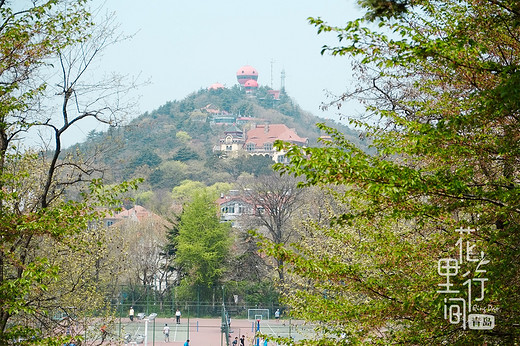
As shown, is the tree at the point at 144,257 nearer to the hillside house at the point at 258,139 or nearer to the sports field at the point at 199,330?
the sports field at the point at 199,330

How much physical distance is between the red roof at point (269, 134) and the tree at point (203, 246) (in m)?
112

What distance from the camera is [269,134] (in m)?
164

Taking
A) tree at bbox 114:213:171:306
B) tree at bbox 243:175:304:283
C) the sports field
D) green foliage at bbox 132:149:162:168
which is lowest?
the sports field

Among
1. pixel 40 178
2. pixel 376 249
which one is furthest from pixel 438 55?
pixel 40 178

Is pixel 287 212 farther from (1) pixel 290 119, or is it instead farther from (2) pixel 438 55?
(1) pixel 290 119

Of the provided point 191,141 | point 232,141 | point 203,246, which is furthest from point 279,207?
point 232,141

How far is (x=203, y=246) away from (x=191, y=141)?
112 metres

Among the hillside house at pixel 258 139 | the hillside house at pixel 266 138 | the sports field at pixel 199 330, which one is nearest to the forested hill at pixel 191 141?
the hillside house at pixel 258 139

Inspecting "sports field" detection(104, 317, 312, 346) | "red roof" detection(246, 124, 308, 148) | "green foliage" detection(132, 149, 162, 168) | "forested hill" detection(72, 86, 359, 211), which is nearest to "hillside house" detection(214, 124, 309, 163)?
"red roof" detection(246, 124, 308, 148)

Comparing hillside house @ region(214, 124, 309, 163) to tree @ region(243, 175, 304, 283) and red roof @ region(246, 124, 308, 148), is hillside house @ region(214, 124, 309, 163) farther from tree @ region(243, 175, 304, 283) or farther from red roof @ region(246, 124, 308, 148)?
tree @ region(243, 175, 304, 283)

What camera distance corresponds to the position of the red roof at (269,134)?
15925cm

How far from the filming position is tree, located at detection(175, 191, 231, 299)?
42750mm

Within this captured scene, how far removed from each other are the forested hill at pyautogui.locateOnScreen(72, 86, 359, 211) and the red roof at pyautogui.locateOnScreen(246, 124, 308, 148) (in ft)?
18.1

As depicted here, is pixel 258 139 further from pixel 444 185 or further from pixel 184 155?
pixel 444 185
